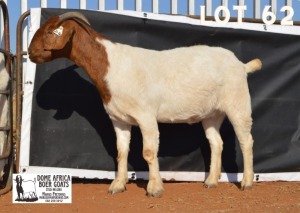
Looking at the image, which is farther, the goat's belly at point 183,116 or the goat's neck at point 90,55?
the goat's belly at point 183,116

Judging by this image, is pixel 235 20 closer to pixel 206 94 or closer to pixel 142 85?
pixel 206 94

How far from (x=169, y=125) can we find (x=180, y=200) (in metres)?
1.69

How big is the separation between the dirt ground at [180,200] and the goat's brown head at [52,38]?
149 cm

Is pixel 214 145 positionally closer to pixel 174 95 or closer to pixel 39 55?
pixel 174 95

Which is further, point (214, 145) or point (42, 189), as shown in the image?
point (214, 145)

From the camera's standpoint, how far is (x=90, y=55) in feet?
21.9

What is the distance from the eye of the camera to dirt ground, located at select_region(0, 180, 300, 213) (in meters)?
5.78

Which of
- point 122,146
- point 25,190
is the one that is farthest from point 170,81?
point 25,190

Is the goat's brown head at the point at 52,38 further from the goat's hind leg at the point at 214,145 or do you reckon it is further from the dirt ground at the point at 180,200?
the goat's hind leg at the point at 214,145

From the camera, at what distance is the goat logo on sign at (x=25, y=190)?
591 cm

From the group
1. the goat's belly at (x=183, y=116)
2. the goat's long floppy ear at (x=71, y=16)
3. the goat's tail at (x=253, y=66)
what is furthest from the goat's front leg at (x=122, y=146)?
the goat's tail at (x=253, y=66)

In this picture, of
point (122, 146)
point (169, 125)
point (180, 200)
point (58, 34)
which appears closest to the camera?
point (180, 200)

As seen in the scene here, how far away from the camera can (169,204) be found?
5996 mm

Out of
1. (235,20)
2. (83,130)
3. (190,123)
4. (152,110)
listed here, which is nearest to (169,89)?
(152,110)
